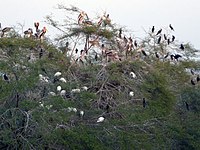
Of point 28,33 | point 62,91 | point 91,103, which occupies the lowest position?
point 91,103

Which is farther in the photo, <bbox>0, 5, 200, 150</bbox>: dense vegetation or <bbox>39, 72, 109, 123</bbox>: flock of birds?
<bbox>39, 72, 109, 123</bbox>: flock of birds

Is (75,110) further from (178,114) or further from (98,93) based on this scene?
(178,114)

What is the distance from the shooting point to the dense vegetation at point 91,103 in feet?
24.0

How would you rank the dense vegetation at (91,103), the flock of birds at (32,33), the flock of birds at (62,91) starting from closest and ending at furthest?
the dense vegetation at (91,103)
the flock of birds at (62,91)
the flock of birds at (32,33)

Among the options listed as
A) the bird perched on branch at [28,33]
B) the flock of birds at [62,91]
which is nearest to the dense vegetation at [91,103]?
the flock of birds at [62,91]

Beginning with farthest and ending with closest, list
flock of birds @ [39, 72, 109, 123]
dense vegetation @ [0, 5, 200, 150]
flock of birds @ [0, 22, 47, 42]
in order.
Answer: flock of birds @ [0, 22, 47, 42] < flock of birds @ [39, 72, 109, 123] < dense vegetation @ [0, 5, 200, 150]

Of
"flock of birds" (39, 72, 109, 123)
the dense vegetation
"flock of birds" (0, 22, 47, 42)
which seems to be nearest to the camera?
the dense vegetation

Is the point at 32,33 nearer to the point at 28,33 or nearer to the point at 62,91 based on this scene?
the point at 28,33

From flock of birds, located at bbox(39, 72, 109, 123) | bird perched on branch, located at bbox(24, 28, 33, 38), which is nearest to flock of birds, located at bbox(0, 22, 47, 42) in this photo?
bird perched on branch, located at bbox(24, 28, 33, 38)

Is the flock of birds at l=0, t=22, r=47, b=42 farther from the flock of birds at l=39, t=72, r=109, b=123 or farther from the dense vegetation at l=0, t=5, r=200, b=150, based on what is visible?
the flock of birds at l=39, t=72, r=109, b=123

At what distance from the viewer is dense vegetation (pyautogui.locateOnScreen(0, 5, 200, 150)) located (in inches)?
288

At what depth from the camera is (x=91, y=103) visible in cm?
812

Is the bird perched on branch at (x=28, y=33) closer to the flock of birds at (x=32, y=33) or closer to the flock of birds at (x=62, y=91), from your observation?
the flock of birds at (x=32, y=33)

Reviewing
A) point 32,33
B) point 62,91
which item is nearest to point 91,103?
point 62,91
